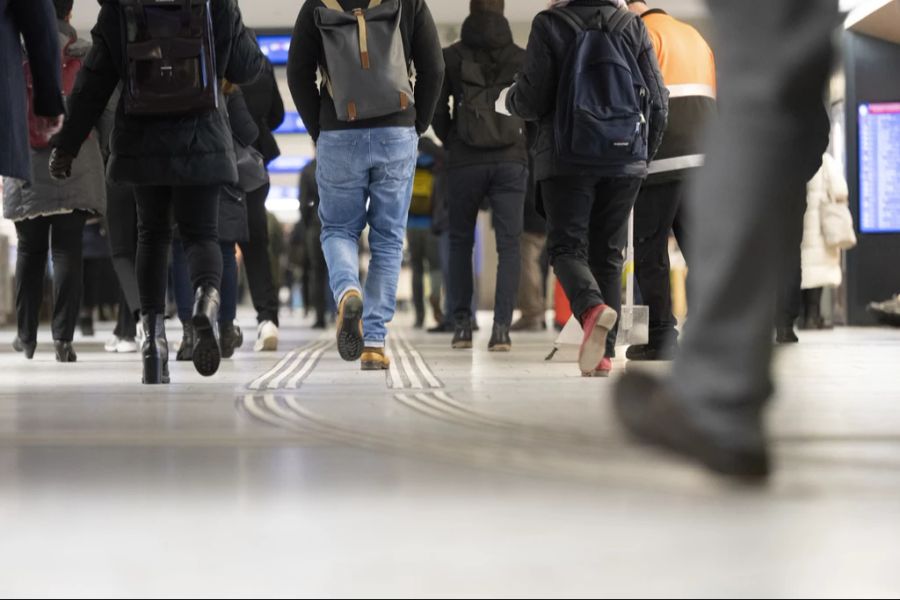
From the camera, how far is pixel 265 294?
288 inches

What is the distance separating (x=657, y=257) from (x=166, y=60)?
8.38 feet

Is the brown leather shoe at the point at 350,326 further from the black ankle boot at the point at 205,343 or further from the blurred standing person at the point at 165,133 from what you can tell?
the black ankle boot at the point at 205,343

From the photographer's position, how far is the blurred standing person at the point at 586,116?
4.66 m

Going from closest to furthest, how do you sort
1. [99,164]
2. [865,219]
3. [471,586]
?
1. [471,586]
2. [99,164]
3. [865,219]

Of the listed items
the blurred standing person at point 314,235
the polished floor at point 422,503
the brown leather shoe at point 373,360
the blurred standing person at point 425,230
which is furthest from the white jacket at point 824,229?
the polished floor at point 422,503

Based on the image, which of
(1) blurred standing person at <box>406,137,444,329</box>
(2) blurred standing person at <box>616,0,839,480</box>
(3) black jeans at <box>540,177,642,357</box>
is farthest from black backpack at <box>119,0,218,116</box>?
(1) blurred standing person at <box>406,137,444,329</box>

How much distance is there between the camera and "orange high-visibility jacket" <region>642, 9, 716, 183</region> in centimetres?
565

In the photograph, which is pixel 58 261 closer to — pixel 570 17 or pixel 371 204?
pixel 371 204

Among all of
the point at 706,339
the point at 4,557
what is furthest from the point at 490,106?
the point at 4,557

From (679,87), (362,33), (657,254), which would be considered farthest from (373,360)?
(679,87)

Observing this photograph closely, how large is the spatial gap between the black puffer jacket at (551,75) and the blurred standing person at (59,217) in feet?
7.61

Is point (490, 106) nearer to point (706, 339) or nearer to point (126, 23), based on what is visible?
point (126, 23)

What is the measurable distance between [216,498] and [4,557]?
0.46 m

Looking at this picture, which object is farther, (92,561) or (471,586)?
(92,561)
